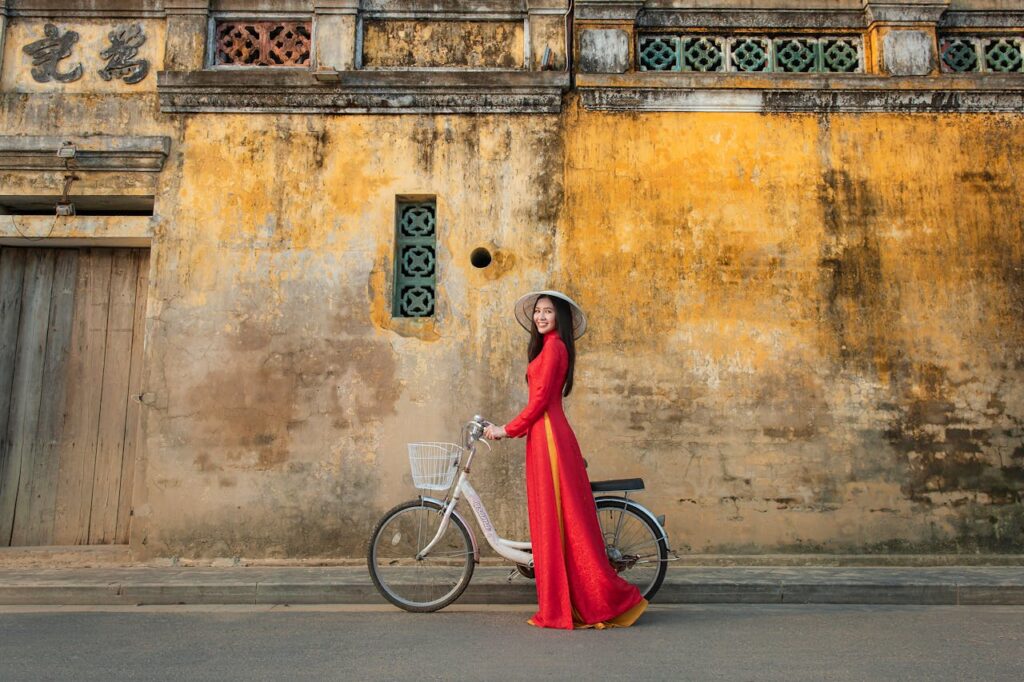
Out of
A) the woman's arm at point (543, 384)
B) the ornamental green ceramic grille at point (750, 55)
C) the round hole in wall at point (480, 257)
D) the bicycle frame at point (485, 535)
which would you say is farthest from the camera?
the ornamental green ceramic grille at point (750, 55)

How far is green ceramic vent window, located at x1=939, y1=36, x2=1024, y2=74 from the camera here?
7.81 m

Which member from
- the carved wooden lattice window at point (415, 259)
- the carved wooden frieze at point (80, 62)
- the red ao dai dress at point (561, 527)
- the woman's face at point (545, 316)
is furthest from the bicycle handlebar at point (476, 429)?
the carved wooden frieze at point (80, 62)

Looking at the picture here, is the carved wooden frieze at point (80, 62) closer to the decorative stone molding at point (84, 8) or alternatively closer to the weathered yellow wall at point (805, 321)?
the decorative stone molding at point (84, 8)

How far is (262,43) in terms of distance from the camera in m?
7.74

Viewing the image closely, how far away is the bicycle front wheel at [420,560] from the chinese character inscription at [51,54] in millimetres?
5283

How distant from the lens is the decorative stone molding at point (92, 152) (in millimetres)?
7395

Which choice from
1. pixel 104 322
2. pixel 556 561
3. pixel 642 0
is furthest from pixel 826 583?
pixel 104 322

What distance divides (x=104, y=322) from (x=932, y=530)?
7345 millimetres

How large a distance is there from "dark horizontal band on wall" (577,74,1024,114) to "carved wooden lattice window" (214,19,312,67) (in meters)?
2.56

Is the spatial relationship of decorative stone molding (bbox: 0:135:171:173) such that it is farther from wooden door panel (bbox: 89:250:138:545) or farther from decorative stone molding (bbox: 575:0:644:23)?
decorative stone molding (bbox: 575:0:644:23)

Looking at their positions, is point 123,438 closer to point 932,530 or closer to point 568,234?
point 568,234

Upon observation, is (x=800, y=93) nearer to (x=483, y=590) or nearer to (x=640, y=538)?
(x=640, y=538)

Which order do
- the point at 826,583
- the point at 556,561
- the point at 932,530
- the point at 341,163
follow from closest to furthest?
the point at 556,561 < the point at 826,583 < the point at 932,530 < the point at 341,163

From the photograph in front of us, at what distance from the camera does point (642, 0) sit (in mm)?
7637
